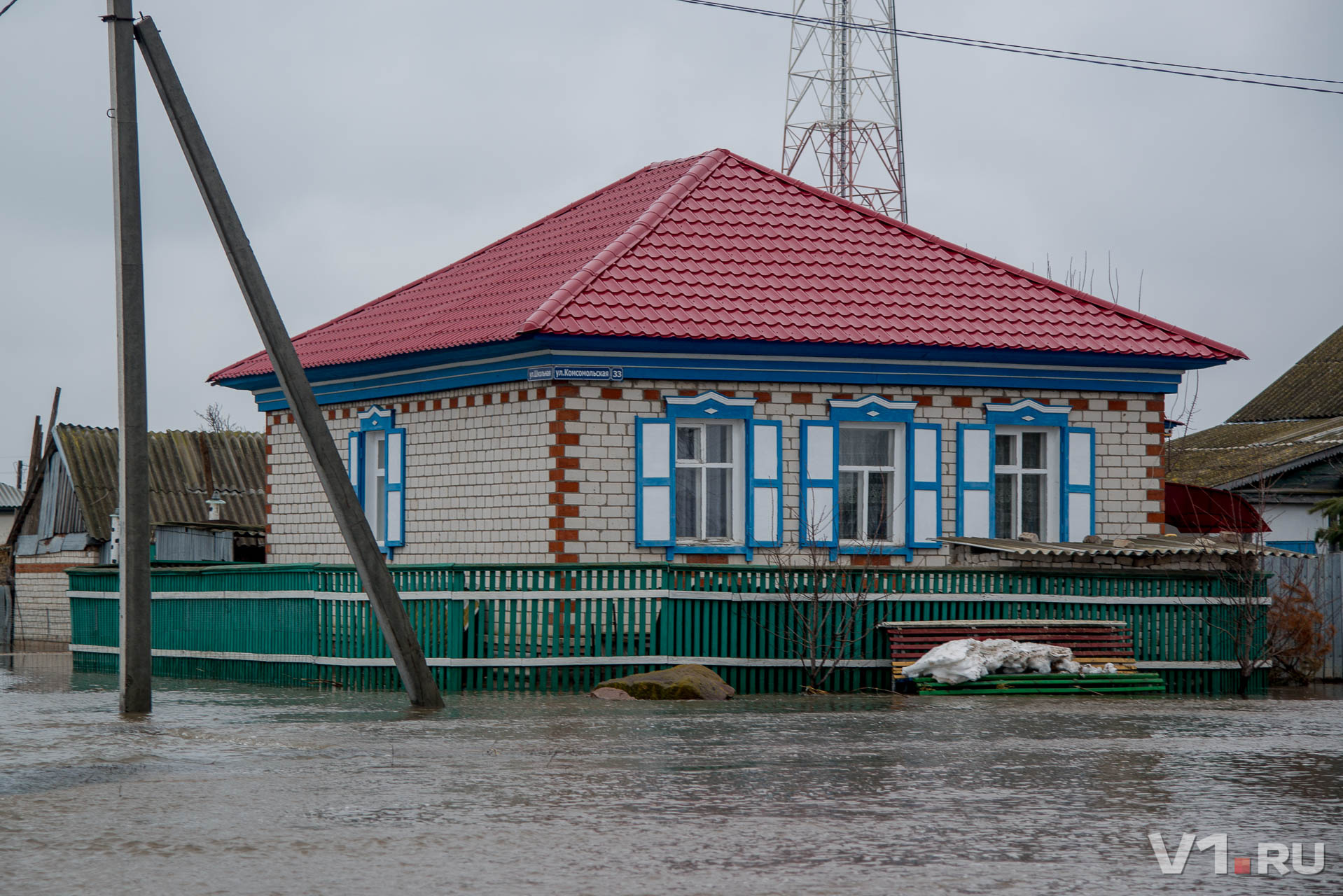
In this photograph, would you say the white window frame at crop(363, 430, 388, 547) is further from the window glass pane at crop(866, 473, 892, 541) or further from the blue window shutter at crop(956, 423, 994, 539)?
the blue window shutter at crop(956, 423, 994, 539)

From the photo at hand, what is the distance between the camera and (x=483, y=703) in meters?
15.6

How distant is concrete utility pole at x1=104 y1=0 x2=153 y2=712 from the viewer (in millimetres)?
14484

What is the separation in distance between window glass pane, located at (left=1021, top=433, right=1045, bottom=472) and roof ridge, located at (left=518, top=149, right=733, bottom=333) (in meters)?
5.56

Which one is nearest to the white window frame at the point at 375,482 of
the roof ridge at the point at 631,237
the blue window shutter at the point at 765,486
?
the roof ridge at the point at 631,237

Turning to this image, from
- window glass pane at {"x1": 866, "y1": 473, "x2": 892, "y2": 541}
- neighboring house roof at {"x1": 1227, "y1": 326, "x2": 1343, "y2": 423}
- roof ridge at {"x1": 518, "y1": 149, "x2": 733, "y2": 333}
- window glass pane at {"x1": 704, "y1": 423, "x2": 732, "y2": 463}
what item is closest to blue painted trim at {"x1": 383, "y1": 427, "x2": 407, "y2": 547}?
roof ridge at {"x1": 518, "y1": 149, "x2": 733, "y2": 333}

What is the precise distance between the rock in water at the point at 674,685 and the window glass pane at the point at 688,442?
427 centimetres

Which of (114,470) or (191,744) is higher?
(114,470)

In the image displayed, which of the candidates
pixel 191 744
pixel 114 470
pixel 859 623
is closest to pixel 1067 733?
pixel 859 623

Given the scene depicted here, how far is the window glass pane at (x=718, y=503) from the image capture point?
810 inches

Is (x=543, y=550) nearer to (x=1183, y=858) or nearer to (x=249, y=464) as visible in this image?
(x=1183, y=858)

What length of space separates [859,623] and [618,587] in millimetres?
2603

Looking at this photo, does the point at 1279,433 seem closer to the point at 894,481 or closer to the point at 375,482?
the point at 894,481

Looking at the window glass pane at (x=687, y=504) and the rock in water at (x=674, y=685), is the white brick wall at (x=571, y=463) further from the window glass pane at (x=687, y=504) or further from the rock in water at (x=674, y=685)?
the rock in water at (x=674, y=685)

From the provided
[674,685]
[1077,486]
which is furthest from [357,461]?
[1077,486]
